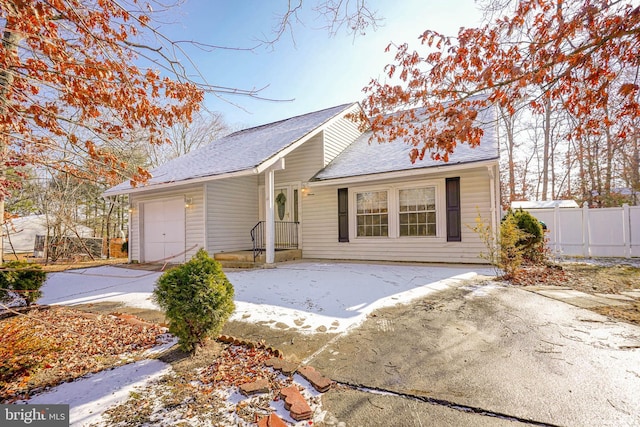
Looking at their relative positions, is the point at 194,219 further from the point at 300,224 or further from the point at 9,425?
the point at 9,425

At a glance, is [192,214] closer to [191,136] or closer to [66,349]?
[66,349]

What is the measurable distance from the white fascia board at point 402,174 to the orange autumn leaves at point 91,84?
5.41 m

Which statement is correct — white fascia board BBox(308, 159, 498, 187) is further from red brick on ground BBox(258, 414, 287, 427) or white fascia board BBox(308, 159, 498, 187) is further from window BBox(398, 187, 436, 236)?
red brick on ground BBox(258, 414, 287, 427)

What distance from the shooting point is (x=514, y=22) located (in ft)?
13.0

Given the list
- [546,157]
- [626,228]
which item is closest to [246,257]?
[626,228]

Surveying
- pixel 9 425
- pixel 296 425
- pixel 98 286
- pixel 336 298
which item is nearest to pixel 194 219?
pixel 98 286

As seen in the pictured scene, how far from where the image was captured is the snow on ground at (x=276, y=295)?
2359mm

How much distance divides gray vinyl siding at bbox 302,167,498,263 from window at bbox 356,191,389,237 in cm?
22

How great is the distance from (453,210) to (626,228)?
6494 mm

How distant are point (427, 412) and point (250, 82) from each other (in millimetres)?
3400

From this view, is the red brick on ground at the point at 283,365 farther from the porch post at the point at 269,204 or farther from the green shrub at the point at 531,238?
the green shrub at the point at 531,238

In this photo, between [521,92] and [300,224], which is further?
[300,224]

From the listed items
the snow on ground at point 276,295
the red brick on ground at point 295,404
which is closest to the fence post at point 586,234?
the snow on ground at point 276,295

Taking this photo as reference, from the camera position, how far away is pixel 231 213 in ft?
33.3
